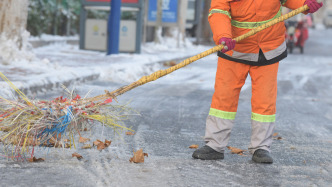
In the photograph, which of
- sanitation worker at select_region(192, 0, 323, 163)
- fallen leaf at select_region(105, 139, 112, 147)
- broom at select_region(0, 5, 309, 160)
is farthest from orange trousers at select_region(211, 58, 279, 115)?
fallen leaf at select_region(105, 139, 112, 147)

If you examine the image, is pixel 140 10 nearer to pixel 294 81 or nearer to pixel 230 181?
pixel 294 81

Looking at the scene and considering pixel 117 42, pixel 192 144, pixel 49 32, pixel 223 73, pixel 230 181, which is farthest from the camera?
pixel 49 32

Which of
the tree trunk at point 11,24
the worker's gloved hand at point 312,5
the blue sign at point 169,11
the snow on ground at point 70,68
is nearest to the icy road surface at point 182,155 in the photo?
the snow on ground at point 70,68

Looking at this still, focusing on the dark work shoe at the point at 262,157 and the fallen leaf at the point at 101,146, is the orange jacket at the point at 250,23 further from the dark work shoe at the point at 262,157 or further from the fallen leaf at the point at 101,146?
the fallen leaf at the point at 101,146

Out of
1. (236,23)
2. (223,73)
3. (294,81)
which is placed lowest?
(294,81)

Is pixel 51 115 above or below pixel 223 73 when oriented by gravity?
below

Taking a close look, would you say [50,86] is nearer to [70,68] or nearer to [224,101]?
[70,68]

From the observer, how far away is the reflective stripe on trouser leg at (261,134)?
500 centimetres

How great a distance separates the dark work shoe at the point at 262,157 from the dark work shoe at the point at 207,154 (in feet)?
0.87

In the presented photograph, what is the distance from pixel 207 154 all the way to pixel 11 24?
685 cm

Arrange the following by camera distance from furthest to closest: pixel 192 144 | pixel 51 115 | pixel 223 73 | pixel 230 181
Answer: pixel 192 144
pixel 223 73
pixel 51 115
pixel 230 181

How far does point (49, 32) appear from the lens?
2045 cm

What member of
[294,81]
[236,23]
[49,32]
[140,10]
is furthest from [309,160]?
[49,32]

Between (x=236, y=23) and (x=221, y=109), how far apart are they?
0.67 meters
